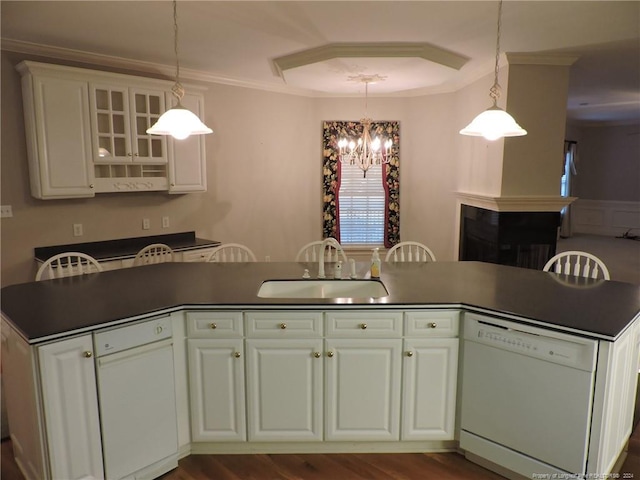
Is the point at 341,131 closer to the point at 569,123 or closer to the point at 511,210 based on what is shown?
the point at 511,210

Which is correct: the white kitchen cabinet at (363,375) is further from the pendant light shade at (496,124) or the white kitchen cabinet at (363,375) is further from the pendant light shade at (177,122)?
the pendant light shade at (177,122)

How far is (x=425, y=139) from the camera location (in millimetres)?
5863

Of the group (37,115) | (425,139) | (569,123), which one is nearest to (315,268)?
(37,115)

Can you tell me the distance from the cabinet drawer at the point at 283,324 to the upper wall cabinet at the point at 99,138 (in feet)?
8.22

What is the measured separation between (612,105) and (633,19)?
15.5 ft

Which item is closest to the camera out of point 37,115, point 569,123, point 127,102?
point 37,115

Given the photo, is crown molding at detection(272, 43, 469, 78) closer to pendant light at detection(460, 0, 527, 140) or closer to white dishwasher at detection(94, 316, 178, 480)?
pendant light at detection(460, 0, 527, 140)

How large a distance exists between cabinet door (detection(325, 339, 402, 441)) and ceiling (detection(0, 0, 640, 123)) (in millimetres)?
2141

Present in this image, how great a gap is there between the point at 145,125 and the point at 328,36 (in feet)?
6.53

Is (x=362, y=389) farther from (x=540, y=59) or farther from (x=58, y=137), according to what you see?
(x=540, y=59)

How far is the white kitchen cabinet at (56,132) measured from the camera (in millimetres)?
3676

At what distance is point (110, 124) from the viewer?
4.10 metres

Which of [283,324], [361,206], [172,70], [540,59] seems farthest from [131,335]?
[361,206]

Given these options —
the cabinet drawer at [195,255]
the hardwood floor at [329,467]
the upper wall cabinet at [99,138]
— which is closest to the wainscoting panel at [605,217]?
the hardwood floor at [329,467]
